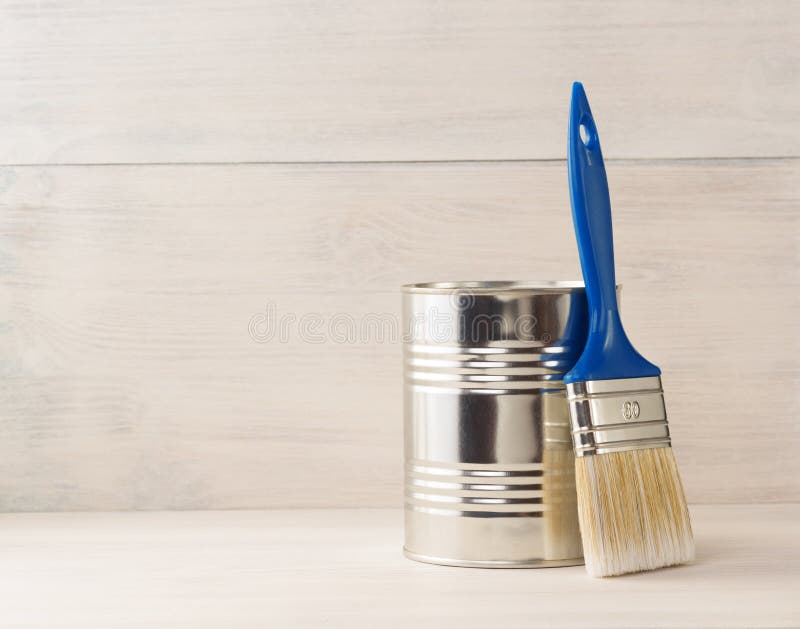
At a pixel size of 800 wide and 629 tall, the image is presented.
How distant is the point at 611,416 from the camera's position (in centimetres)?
59

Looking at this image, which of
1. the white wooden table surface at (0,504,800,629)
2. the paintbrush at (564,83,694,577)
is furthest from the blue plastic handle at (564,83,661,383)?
the white wooden table surface at (0,504,800,629)

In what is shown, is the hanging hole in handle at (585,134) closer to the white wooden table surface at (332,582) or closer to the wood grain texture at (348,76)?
the wood grain texture at (348,76)

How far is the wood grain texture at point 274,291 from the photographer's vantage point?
2.61 ft

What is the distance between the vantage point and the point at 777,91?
0.80 m

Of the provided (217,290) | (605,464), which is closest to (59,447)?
(217,290)

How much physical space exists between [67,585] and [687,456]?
0.50m

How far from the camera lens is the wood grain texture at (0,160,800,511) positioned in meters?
0.79

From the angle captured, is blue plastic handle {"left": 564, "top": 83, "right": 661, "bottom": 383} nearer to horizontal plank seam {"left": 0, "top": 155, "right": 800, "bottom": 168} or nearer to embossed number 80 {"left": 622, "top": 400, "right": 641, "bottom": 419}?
embossed number 80 {"left": 622, "top": 400, "right": 641, "bottom": 419}

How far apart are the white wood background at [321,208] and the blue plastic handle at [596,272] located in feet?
0.61

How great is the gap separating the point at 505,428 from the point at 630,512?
0.09m

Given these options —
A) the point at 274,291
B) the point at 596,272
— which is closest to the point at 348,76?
the point at 274,291

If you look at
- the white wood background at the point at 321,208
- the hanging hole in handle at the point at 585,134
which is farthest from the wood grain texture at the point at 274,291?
the hanging hole in handle at the point at 585,134

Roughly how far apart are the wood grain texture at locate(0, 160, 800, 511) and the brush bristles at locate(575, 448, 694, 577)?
0.69ft

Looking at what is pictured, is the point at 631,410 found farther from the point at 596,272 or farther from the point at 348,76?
the point at 348,76
